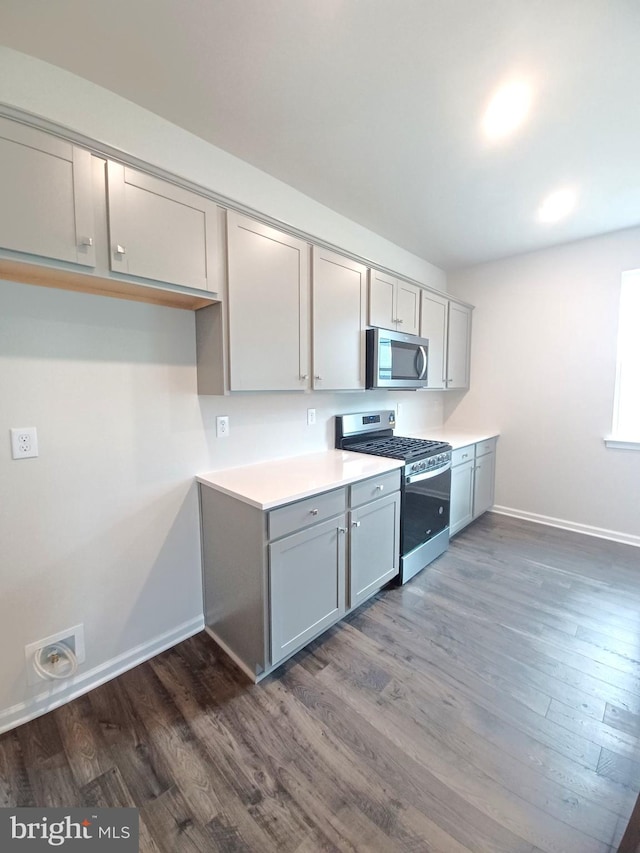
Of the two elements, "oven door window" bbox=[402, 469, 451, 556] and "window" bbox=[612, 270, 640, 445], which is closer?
"oven door window" bbox=[402, 469, 451, 556]

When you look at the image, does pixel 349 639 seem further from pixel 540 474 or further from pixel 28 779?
pixel 540 474

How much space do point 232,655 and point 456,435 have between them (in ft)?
9.40

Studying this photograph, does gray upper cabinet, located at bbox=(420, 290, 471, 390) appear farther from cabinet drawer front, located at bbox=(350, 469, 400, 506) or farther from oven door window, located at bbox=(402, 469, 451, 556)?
cabinet drawer front, located at bbox=(350, 469, 400, 506)

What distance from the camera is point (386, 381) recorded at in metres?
2.64

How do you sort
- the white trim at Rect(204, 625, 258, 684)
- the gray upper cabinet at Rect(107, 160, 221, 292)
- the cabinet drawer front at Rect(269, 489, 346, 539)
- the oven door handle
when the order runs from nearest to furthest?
the gray upper cabinet at Rect(107, 160, 221, 292) < the cabinet drawer front at Rect(269, 489, 346, 539) < the white trim at Rect(204, 625, 258, 684) < the oven door handle

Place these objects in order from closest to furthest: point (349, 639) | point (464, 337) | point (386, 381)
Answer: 1. point (349, 639)
2. point (386, 381)
3. point (464, 337)

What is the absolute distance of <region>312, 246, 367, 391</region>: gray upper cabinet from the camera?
2174 mm

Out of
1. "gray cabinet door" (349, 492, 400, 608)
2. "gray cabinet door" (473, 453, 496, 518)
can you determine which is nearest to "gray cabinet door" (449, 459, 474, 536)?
"gray cabinet door" (473, 453, 496, 518)

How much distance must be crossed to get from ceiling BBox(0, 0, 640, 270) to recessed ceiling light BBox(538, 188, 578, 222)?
109 millimetres

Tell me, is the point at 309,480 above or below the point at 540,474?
above

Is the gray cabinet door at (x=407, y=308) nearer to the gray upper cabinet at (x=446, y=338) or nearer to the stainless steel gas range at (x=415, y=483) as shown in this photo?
the gray upper cabinet at (x=446, y=338)

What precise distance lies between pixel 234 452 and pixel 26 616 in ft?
3.87

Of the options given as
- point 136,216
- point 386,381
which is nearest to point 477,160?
point 386,381

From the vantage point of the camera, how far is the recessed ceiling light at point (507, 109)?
1.56 metres
